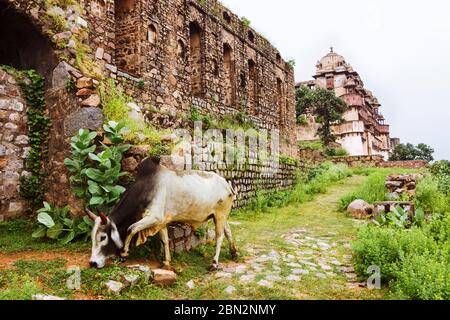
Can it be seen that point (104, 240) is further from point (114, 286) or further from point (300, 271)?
point (300, 271)

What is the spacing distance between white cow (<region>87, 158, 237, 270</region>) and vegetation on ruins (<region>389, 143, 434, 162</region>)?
5480 cm

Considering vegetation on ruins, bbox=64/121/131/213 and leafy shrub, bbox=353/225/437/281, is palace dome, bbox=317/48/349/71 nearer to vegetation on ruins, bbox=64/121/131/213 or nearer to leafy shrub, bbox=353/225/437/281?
leafy shrub, bbox=353/225/437/281

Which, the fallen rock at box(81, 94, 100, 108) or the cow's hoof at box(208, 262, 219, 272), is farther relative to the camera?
the fallen rock at box(81, 94, 100, 108)

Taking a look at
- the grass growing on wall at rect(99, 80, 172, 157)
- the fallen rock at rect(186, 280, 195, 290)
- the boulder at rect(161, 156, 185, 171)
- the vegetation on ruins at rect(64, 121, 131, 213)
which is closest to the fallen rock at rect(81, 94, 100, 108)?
the grass growing on wall at rect(99, 80, 172, 157)

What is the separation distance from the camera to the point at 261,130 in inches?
717

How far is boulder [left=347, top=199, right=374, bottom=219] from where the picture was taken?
9430 millimetres

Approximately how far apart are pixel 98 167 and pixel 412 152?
189ft

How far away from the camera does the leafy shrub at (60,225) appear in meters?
5.13

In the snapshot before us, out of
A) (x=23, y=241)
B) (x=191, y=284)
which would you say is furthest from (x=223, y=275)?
(x=23, y=241)

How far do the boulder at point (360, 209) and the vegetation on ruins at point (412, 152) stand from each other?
4875 centimetres

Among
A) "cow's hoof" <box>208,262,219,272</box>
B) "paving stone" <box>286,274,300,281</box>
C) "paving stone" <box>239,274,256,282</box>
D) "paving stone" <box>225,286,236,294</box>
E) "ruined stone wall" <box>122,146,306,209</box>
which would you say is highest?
"ruined stone wall" <box>122,146,306,209</box>

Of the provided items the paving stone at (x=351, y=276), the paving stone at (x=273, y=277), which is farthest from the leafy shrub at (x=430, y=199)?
the paving stone at (x=273, y=277)

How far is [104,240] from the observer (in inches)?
164

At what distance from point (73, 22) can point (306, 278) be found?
19.4 feet
